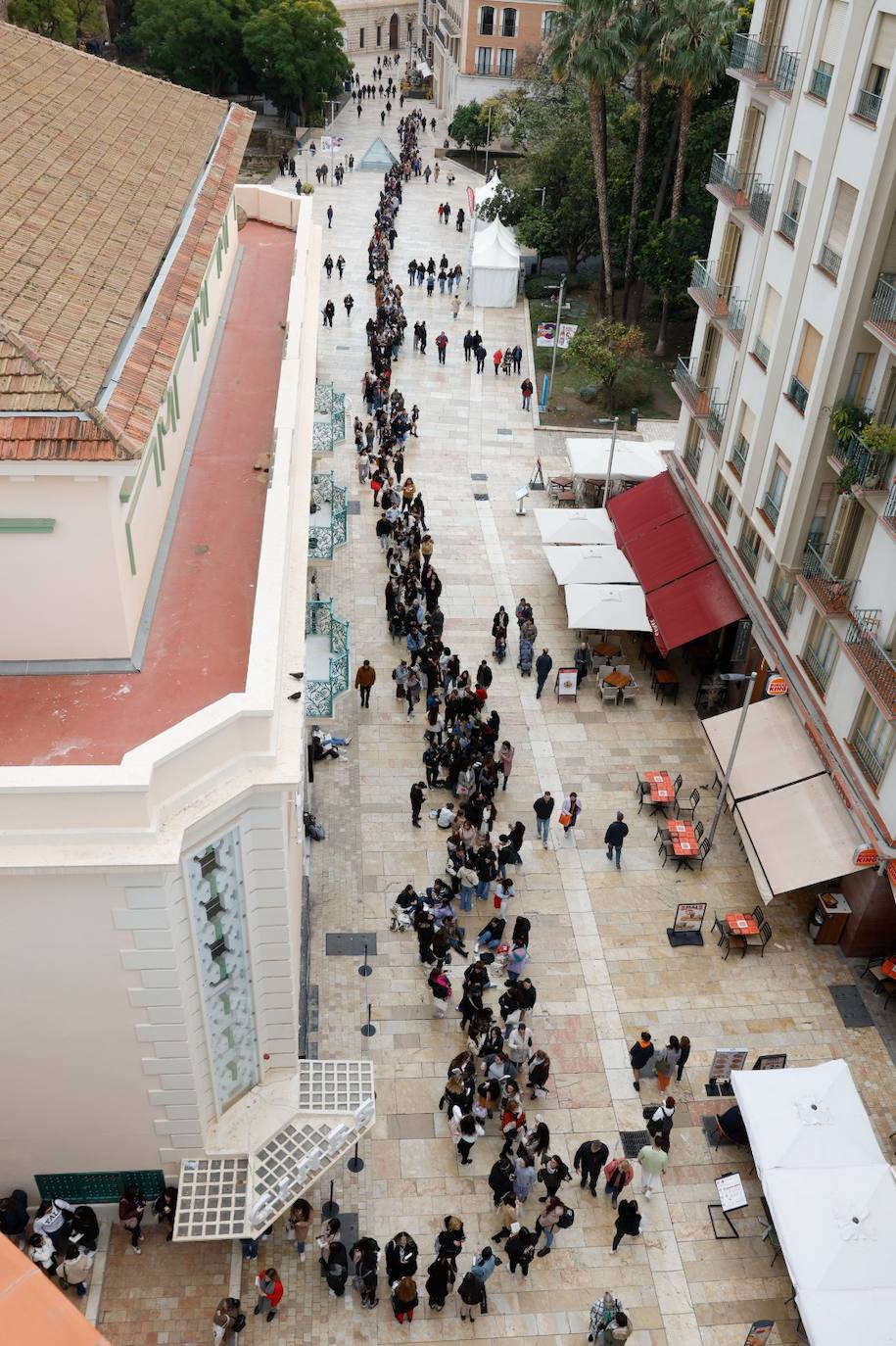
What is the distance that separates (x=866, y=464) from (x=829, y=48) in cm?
806

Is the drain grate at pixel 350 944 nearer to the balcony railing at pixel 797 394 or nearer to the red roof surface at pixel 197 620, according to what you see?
the red roof surface at pixel 197 620

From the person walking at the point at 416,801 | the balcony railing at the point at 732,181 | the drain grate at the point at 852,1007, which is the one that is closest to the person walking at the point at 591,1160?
the drain grate at the point at 852,1007

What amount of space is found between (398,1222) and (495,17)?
270 ft

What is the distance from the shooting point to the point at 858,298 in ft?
72.8

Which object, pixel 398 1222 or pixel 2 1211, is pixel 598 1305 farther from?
pixel 2 1211

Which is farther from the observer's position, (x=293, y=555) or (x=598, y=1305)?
(x=293, y=555)

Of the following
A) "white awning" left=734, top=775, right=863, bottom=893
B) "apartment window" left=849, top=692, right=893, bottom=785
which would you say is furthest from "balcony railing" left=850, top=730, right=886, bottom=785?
"white awning" left=734, top=775, right=863, bottom=893

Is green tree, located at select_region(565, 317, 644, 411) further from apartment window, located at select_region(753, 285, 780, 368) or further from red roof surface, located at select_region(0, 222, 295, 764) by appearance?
red roof surface, located at select_region(0, 222, 295, 764)

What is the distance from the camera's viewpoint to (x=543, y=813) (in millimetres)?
24938

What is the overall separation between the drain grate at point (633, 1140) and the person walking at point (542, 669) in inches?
477

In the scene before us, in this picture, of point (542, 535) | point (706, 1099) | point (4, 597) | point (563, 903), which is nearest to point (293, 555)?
point (4, 597)

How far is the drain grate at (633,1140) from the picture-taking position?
19.5 metres

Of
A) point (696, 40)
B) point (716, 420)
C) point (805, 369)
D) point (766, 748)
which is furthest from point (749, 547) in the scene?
point (696, 40)

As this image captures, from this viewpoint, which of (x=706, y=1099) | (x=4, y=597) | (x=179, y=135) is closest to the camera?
(x=4, y=597)
